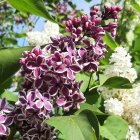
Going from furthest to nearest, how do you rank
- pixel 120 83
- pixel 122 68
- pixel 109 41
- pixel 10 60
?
pixel 109 41 < pixel 122 68 < pixel 120 83 < pixel 10 60

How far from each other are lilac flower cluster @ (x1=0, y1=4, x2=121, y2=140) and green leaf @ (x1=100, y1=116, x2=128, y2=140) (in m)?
0.21

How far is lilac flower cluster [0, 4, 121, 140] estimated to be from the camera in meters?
1.03

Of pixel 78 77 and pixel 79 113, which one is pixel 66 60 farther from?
pixel 78 77

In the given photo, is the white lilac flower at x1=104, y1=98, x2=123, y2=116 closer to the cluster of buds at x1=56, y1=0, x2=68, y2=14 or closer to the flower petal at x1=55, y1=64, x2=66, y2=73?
the flower petal at x1=55, y1=64, x2=66, y2=73

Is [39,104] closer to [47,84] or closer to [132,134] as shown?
[47,84]

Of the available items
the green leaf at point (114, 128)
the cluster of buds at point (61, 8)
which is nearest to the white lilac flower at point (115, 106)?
the green leaf at point (114, 128)

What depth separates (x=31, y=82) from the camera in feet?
3.45

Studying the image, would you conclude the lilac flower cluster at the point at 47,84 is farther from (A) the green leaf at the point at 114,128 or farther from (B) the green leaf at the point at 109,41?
(B) the green leaf at the point at 109,41

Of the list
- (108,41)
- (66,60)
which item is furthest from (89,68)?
(108,41)

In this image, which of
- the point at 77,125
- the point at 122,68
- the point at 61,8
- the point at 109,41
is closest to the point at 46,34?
the point at 109,41

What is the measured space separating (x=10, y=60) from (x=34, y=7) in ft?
0.46

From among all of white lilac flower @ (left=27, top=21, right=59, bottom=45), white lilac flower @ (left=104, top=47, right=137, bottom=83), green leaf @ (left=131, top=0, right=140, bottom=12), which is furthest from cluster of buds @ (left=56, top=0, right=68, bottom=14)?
white lilac flower @ (left=104, top=47, right=137, bottom=83)

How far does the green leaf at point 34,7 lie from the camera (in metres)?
1.03

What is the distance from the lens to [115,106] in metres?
1.29
